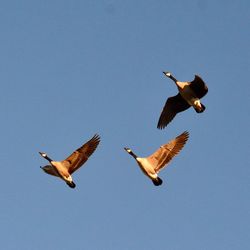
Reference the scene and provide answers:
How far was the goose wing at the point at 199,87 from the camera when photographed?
32.6 metres

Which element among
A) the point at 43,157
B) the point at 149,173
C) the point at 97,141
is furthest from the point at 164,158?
the point at 43,157

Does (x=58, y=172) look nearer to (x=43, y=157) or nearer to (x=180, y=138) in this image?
(x=43, y=157)

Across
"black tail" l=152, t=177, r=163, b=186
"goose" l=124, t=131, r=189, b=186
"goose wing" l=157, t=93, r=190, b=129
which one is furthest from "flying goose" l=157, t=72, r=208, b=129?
"black tail" l=152, t=177, r=163, b=186

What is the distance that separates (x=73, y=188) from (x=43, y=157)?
2.81 metres

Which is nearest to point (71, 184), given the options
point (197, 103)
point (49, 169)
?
point (49, 169)

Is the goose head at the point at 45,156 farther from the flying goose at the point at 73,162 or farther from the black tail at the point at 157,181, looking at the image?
the black tail at the point at 157,181

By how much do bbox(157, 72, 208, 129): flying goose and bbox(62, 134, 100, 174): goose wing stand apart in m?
5.28

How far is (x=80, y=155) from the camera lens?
31.4 meters

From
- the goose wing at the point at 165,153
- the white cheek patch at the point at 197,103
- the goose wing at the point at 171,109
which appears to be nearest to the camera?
the goose wing at the point at 165,153

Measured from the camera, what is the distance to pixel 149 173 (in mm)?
31219

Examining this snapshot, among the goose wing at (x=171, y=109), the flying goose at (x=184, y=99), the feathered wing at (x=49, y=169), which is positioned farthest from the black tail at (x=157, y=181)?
the goose wing at (x=171, y=109)

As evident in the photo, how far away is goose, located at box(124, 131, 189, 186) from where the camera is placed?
3125cm

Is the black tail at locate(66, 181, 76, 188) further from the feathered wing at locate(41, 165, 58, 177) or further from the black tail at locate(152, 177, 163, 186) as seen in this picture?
the black tail at locate(152, 177, 163, 186)

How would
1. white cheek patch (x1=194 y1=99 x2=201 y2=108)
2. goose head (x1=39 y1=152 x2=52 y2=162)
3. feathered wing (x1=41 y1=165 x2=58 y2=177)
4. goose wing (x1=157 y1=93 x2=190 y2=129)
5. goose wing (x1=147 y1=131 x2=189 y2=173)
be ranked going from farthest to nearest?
goose wing (x1=157 y1=93 x2=190 y2=129), white cheek patch (x1=194 y1=99 x2=201 y2=108), feathered wing (x1=41 y1=165 x2=58 y2=177), goose head (x1=39 y1=152 x2=52 y2=162), goose wing (x1=147 y1=131 x2=189 y2=173)
